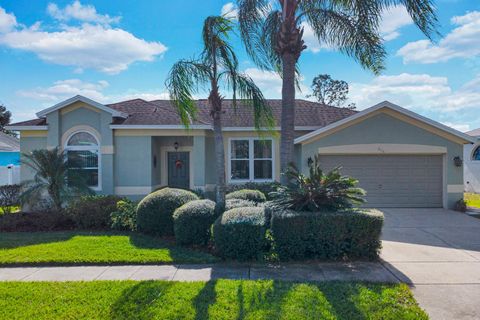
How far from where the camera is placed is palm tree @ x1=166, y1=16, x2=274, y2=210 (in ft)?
30.2

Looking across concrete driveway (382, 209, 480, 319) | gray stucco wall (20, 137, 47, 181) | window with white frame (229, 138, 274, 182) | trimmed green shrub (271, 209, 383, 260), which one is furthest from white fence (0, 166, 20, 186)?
concrete driveway (382, 209, 480, 319)

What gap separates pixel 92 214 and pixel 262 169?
781 centimetres

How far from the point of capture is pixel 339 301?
4.86 metres

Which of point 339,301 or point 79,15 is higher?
point 79,15

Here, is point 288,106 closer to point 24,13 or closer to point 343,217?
point 343,217

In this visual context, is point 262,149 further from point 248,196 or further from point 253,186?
point 248,196

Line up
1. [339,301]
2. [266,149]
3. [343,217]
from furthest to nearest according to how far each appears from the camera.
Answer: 1. [266,149]
2. [343,217]
3. [339,301]

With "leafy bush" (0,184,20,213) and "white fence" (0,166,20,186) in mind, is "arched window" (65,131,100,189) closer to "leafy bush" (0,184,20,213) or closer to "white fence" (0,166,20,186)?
"leafy bush" (0,184,20,213)

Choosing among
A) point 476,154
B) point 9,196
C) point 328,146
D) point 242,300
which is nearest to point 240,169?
point 328,146

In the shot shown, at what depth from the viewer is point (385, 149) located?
539 inches

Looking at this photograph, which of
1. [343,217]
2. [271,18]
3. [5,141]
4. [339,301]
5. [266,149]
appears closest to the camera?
[339,301]

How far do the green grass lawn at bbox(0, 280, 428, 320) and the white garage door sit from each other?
9.16 m

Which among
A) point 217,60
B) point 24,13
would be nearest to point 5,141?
point 24,13

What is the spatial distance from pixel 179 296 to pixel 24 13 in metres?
11.1
